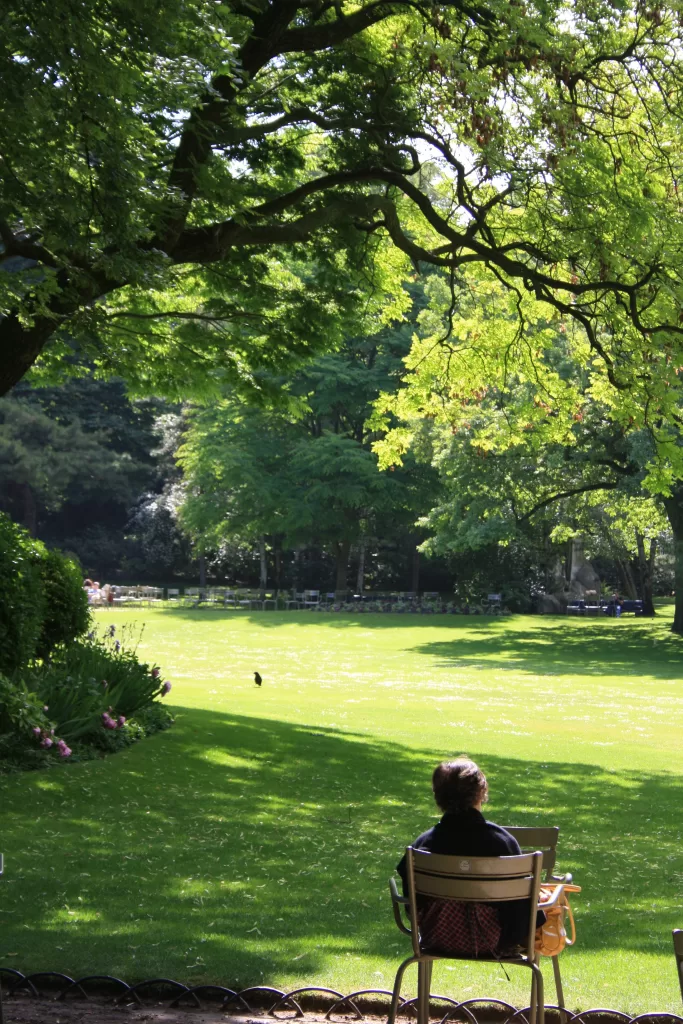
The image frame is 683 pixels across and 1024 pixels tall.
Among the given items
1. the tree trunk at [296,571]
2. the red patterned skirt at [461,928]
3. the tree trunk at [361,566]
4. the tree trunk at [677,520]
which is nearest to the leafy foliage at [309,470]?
the tree trunk at [361,566]

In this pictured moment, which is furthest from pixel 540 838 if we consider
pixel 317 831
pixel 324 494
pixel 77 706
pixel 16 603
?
pixel 324 494

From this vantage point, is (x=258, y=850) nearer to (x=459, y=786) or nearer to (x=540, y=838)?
(x=540, y=838)

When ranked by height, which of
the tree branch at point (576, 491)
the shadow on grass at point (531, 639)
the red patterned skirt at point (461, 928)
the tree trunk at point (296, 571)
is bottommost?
the shadow on grass at point (531, 639)

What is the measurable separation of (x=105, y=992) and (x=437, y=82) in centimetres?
1108

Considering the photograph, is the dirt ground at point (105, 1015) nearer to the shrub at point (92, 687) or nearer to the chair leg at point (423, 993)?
the chair leg at point (423, 993)

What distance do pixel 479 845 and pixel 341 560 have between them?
55401mm

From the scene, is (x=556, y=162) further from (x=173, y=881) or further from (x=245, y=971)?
(x=245, y=971)

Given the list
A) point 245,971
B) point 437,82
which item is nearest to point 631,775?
point 437,82

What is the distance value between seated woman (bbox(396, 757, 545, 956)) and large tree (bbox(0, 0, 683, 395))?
20.1ft

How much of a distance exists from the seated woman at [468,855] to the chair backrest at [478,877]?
104 mm

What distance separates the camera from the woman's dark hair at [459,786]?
15.4 ft

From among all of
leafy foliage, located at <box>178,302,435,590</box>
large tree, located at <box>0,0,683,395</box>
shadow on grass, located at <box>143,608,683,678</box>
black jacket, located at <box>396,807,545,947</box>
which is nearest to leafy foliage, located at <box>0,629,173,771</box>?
large tree, located at <box>0,0,683,395</box>

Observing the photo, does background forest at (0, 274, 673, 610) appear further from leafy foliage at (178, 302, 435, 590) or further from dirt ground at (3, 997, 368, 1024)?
dirt ground at (3, 997, 368, 1024)

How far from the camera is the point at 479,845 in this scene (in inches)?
184
